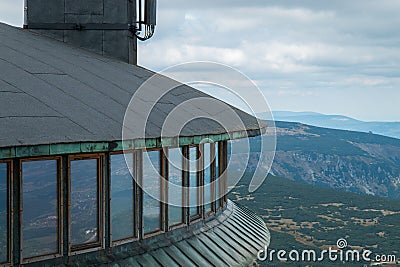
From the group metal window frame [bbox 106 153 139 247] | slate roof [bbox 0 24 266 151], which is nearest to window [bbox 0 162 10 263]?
slate roof [bbox 0 24 266 151]

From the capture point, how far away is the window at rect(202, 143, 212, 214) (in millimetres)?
13977

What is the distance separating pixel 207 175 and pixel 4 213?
5.52 meters

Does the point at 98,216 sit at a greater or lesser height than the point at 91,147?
lesser

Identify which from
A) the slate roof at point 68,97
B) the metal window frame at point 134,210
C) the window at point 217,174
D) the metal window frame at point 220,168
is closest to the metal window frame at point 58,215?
the slate roof at point 68,97

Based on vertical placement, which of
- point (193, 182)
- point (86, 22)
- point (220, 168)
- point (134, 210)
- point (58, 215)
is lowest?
point (134, 210)

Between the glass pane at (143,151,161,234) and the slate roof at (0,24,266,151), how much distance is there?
722 mm

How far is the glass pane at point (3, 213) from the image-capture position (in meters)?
9.89

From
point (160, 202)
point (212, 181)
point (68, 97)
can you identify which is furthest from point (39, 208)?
point (212, 181)

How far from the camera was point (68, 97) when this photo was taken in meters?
11.5

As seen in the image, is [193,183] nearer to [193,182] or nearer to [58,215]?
[193,182]

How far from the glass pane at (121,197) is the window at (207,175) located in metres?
2.65

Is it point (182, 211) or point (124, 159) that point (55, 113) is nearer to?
point (124, 159)

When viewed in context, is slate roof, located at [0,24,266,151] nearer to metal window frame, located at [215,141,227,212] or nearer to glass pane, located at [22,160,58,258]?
glass pane, located at [22,160,58,258]

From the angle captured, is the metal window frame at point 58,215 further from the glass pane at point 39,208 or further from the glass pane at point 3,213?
the glass pane at point 3,213
